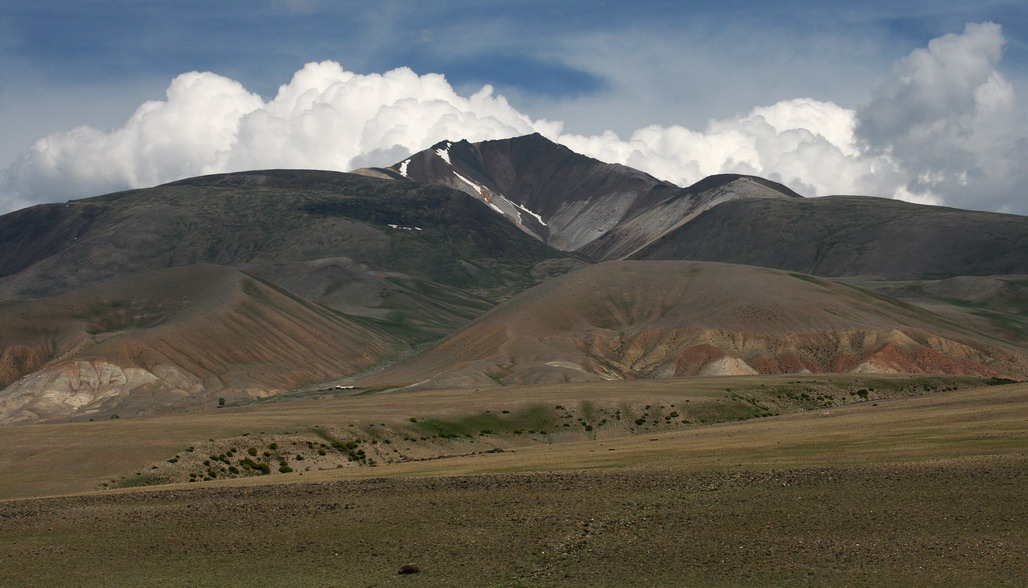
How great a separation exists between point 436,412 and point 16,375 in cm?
10733

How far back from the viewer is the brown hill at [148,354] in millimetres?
149125

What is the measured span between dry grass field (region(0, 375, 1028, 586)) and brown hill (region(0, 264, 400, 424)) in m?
94.8

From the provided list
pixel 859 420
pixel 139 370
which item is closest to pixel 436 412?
pixel 859 420

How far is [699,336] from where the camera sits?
14588 centimetres

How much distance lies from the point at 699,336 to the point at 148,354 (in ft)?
286

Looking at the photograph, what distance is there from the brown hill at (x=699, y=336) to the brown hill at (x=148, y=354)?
84.7 feet

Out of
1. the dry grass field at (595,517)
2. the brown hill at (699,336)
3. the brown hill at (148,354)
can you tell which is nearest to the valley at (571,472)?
the dry grass field at (595,517)

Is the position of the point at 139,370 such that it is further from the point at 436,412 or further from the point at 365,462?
the point at 365,462

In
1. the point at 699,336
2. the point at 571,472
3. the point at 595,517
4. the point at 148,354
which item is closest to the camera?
the point at 595,517

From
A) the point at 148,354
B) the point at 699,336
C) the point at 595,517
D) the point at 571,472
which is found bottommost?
the point at 595,517

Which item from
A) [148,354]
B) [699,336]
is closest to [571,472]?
[699,336]

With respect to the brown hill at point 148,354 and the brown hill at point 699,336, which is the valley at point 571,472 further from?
the brown hill at point 148,354

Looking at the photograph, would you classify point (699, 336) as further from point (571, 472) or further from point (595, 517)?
point (595, 517)

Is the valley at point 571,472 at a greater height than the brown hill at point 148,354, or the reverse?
the brown hill at point 148,354
